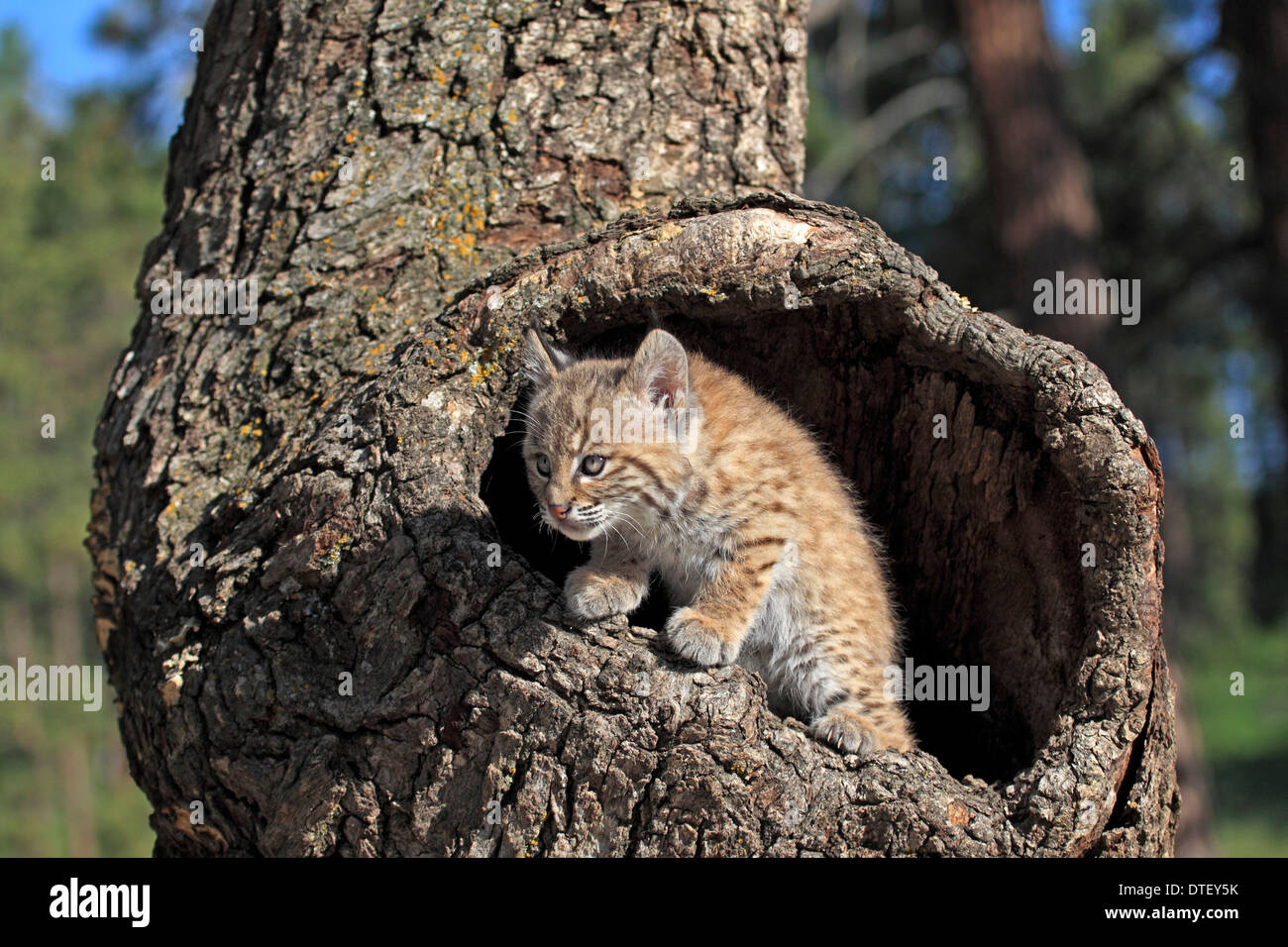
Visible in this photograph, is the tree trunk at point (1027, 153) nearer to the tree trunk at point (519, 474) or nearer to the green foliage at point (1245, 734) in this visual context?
Answer: the tree trunk at point (519, 474)

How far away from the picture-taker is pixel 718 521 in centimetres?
422

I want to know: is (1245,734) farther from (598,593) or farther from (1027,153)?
(598,593)

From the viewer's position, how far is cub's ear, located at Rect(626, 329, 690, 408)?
395 cm

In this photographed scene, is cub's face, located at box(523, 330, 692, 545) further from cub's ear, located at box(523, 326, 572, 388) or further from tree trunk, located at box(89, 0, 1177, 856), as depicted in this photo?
tree trunk, located at box(89, 0, 1177, 856)

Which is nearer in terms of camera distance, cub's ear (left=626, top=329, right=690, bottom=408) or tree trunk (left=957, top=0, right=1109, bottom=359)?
cub's ear (left=626, top=329, right=690, bottom=408)

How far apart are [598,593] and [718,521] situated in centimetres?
71

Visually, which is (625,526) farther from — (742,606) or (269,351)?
(269,351)

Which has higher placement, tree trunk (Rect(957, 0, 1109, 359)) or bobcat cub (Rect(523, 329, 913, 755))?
tree trunk (Rect(957, 0, 1109, 359))

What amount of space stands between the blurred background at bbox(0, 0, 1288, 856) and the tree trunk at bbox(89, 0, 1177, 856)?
83.8 inches

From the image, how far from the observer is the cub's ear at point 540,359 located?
398cm

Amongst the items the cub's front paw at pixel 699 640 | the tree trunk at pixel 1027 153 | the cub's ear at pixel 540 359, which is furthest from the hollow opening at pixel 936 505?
the tree trunk at pixel 1027 153

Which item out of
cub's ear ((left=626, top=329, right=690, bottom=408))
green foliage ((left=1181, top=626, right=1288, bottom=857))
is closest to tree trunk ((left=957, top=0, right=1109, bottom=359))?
cub's ear ((left=626, top=329, right=690, bottom=408))

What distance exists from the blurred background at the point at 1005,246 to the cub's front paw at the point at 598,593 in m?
3.57

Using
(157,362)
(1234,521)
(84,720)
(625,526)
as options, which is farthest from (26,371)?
(1234,521)
